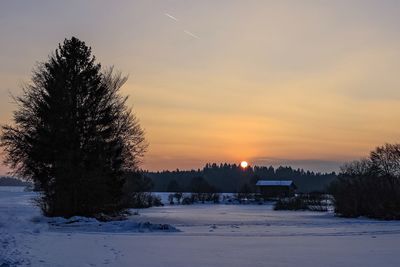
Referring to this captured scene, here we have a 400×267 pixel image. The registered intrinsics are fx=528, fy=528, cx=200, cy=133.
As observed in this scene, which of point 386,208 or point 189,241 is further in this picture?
point 386,208

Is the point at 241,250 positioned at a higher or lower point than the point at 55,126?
lower

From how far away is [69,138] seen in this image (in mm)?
36750

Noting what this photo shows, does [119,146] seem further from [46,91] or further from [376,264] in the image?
[376,264]

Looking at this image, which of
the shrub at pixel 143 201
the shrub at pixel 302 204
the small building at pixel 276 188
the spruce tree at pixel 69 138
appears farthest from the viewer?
the small building at pixel 276 188

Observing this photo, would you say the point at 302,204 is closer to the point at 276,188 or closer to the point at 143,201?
the point at 143,201

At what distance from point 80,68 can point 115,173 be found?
842 cm

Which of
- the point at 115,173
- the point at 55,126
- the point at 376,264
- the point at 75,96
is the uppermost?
the point at 75,96

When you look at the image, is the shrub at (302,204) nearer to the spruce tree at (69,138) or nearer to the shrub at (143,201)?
the shrub at (143,201)

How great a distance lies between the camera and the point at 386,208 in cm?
5203

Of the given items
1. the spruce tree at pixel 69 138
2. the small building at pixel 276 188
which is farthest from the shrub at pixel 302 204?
the small building at pixel 276 188

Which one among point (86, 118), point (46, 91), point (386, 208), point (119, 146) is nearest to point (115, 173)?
point (119, 146)

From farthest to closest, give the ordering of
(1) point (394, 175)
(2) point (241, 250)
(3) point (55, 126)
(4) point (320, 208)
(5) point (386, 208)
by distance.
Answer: (4) point (320, 208), (1) point (394, 175), (5) point (386, 208), (3) point (55, 126), (2) point (241, 250)

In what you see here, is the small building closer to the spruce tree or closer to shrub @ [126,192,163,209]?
shrub @ [126,192,163,209]

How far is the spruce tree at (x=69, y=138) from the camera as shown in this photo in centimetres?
3647
